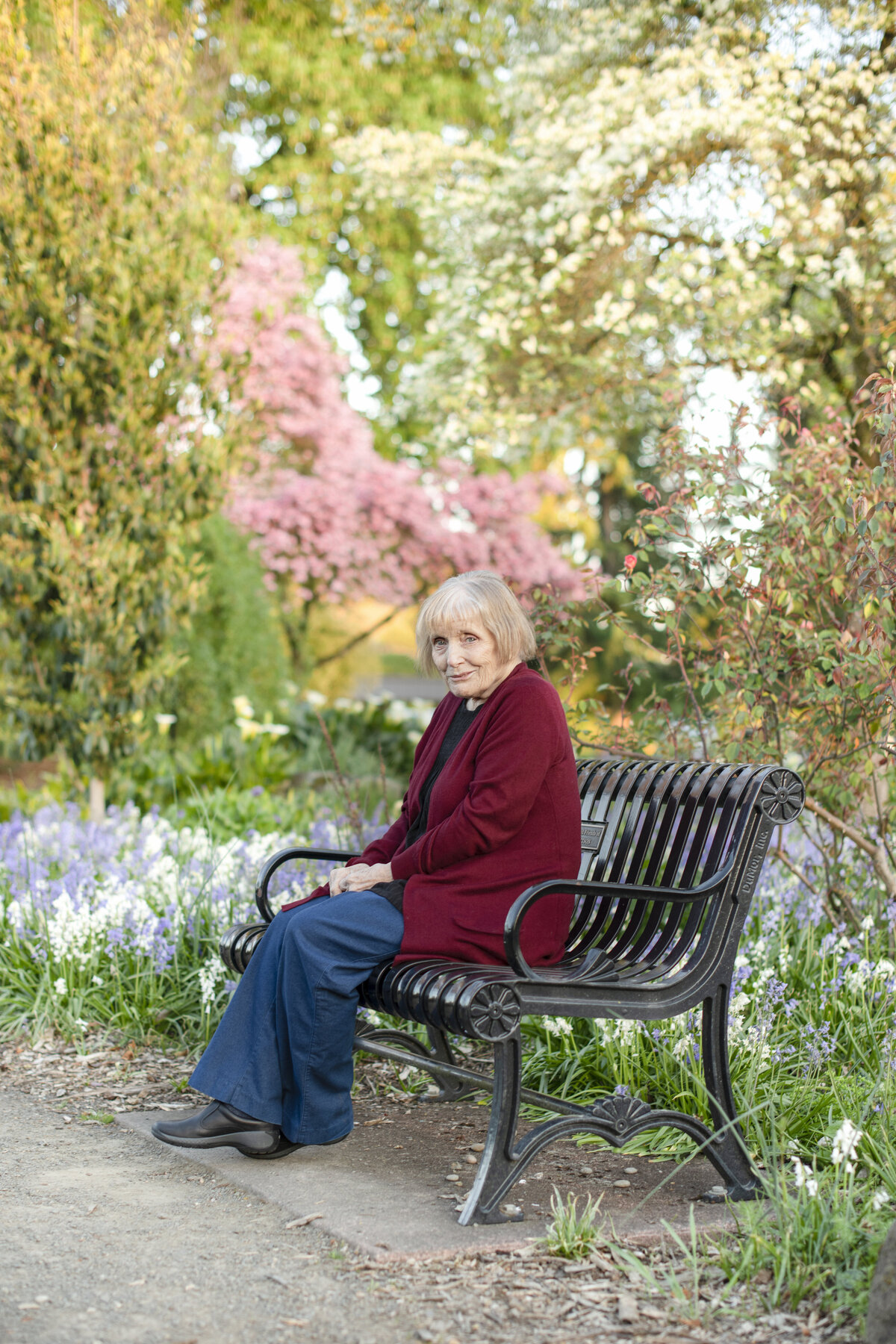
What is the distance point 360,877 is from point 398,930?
0.82 feet

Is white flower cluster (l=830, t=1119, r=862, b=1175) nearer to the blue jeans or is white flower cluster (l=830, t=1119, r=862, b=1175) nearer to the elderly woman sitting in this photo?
Result: the elderly woman sitting

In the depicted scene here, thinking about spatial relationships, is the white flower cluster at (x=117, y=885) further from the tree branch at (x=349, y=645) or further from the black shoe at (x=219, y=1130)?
the tree branch at (x=349, y=645)

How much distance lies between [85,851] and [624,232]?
4.84 meters

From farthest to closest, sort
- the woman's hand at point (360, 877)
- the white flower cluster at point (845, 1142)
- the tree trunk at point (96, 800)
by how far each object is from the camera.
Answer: the tree trunk at point (96, 800) → the woman's hand at point (360, 877) → the white flower cluster at point (845, 1142)

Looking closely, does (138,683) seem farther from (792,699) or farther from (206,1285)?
(206,1285)

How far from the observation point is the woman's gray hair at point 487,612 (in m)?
3.23

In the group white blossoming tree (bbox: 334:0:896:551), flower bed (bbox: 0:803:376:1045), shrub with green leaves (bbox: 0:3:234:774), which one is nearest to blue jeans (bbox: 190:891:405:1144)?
flower bed (bbox: 0:803:376:1045)

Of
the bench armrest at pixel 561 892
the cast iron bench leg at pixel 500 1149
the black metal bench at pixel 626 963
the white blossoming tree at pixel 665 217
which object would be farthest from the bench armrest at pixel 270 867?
the white blossoming tree at pixel 665 217

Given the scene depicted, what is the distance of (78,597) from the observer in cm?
579

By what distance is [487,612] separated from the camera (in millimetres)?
3230

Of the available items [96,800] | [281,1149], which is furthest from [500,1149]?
[96,800]

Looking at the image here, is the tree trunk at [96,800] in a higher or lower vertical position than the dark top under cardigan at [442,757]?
lower

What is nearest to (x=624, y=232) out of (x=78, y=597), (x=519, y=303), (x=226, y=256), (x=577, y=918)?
(x=519, y=303)

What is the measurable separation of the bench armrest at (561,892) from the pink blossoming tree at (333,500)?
9306 millimetres
